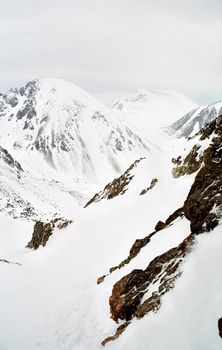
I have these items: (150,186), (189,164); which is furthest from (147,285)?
(150,186)

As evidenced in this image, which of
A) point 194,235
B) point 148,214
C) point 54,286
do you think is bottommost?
point 148,214

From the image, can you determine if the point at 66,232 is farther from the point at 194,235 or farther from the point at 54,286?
the point at 194,235

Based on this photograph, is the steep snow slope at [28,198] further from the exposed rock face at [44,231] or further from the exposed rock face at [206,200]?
the exposed rock face at [206,200]

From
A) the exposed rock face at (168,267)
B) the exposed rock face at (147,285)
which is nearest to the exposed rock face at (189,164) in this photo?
the exposed rock face at (168,267)

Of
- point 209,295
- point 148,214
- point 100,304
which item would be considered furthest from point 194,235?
point 148,214

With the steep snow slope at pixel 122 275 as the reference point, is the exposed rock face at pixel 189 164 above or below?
below

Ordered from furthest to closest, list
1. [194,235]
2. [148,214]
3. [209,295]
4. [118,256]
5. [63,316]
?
[148,214]
[118,256]
[63,316]
[194,235]
[209,295]

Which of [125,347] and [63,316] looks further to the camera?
[63,316]

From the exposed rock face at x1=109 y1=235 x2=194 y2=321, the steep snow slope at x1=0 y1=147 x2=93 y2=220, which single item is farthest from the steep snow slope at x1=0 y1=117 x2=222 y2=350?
the steep snow slope at x1=0 y1=147 x2=93 y2=220
